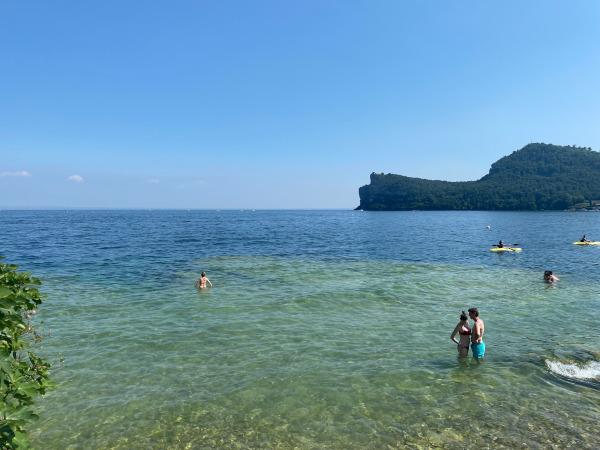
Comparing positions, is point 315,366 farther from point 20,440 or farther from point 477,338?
point 20,440

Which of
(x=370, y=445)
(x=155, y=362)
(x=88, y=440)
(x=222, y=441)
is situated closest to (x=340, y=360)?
(x=370, y=445)

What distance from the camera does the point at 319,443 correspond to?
8594mm

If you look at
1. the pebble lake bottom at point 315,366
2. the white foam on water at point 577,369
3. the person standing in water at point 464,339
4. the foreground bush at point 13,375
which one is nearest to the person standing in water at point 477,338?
the person standing in water at point 464,339

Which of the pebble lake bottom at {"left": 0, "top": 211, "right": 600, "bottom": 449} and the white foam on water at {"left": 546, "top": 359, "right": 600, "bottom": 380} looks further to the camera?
the white foam on water at {"left": 546, "top": 359, "right": 600, "bottom": 380}

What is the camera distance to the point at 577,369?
12.4 metres

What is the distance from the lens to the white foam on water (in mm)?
11852

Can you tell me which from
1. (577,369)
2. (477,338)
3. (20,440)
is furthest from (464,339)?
(20,440)

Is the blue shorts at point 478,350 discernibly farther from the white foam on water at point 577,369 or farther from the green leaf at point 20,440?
the green leaf at point 20,440

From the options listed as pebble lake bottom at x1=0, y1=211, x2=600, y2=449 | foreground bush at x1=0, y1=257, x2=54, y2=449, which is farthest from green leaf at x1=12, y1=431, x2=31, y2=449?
pebble lake bottom at x1=0, y1=211, x2=600, y2=449

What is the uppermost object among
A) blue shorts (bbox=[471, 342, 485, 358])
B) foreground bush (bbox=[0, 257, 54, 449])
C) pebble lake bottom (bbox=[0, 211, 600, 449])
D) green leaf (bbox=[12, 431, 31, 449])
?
foreground bush (bbox=[0, 257, 54, 449])

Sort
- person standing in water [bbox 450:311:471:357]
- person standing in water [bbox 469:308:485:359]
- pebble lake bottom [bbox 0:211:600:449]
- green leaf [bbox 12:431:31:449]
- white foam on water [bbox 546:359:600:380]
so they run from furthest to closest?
person standing in water [bbox 450:311:471:357] → person standing in water [bbox 469:308:485:359] → white foam on water [bbox 546:359:600:380] → pebble lake bottom [bbox 0:211:600:449] → green leaf [bbox 12:431:31:449]

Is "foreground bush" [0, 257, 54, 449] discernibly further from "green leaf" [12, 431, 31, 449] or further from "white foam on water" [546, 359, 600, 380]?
"white foam on water" [546, 359, 600, 380]

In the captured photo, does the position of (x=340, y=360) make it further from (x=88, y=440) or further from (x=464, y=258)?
(x=464, y=258)

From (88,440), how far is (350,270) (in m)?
26.9
